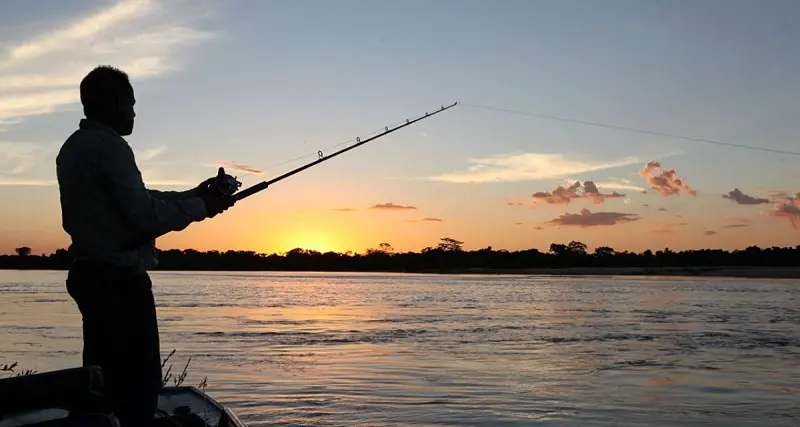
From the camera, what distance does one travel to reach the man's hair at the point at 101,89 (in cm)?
342

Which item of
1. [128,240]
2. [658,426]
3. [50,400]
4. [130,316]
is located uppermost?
[128,240]

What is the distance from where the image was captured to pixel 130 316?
3275mm

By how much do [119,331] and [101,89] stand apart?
0.96m

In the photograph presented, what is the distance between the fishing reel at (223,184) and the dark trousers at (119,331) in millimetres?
515

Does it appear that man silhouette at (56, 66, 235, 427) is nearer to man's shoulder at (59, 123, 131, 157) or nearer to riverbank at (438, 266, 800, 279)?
man's shoulder at (59, 123, 131, 157)

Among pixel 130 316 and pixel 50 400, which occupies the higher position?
pixel 130 316

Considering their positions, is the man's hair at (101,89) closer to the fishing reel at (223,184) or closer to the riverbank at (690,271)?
the fishing reel at (223,184)

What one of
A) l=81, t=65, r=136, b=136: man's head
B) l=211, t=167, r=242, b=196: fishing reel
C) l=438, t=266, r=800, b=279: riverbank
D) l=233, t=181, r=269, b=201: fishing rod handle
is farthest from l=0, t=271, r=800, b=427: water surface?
l=438, t=266, r=800, b=279: riverbank

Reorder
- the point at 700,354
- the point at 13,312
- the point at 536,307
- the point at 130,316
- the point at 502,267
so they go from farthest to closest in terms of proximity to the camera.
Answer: the point at 502,267
the point at 536,307
the point at 13,312
the point at 700,354
the point at 130,316

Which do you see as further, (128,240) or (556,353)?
(556,353)

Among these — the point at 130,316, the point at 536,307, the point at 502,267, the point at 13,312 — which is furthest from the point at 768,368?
the point at 502,267

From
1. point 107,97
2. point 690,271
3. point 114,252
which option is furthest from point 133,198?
point 690,271

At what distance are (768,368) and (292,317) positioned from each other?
17147 millimetres

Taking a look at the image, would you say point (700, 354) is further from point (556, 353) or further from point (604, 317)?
point (604, 317)
